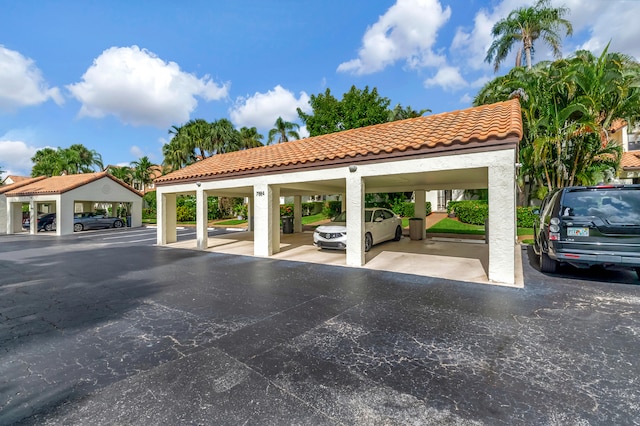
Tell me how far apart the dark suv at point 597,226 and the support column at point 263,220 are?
25.8 feet

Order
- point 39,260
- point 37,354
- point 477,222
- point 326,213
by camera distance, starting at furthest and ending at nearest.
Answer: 1. point 326,213
2. point 477,222
3. point 39,260
4. point 37,354

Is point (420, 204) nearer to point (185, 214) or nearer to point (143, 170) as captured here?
point (185, 214)

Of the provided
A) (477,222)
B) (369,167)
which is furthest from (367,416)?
(477,222)

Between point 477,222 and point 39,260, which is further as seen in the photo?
point 477,222

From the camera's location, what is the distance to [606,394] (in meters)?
2.62

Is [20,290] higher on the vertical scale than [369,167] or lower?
lower

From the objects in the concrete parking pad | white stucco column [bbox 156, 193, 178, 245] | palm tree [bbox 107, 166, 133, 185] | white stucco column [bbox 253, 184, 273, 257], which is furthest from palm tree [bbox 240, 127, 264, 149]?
white stucco column [bbox 253, 184, 273, 257]

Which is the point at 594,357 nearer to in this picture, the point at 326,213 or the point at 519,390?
the point at 519,390

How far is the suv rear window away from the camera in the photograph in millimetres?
5676

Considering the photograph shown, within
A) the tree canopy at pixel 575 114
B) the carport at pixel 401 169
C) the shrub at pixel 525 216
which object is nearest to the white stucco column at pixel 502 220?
the carport at pixel 401 169

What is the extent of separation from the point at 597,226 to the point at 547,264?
158 cm

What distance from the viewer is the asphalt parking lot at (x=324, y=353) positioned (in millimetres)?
2473

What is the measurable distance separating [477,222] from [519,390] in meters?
17.5

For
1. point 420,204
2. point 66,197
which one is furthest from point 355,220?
point 66,197
